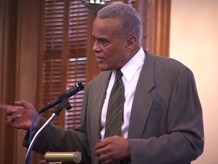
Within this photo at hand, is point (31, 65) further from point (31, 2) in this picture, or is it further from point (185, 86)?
point (185, 86)

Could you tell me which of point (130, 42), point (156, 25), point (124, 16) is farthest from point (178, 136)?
point (156, 25)

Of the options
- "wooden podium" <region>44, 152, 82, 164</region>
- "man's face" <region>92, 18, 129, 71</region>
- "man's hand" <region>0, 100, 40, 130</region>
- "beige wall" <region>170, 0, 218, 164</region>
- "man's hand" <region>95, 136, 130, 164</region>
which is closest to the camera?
"wooden podium" <region>44, 152, 82, 164</region>

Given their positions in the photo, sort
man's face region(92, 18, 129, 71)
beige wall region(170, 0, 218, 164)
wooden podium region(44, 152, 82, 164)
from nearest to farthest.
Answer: wooden podium region(44, 152, 82, 164) < man's face region(92, 18, 129, 71) < beige wall region(170, 0, 218, 164)

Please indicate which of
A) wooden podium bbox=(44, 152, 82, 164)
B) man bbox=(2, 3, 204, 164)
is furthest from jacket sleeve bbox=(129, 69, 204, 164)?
wooden podium bbox=(44, 152, 82, 164)

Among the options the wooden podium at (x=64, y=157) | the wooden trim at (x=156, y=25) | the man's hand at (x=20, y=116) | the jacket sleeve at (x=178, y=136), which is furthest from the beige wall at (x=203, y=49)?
the wooden podium at (x=64, y=157)

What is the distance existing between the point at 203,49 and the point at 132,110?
Result: 1093 millimetres

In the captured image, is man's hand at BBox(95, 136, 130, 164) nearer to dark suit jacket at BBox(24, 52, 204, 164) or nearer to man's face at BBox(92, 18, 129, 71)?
dark suit jacket at BBox(24, 52, 204, 164)

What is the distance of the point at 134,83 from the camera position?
285 cm

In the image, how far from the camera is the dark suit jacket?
8.46 ft

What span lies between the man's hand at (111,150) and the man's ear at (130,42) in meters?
0.56

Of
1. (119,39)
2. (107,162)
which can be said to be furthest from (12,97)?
(107,162)

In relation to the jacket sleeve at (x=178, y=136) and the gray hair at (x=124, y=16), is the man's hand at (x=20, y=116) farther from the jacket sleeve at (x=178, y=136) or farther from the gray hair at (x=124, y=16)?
the gray hair at (x=124, y=16)

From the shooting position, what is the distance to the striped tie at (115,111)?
2.73 m

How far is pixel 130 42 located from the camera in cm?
291
